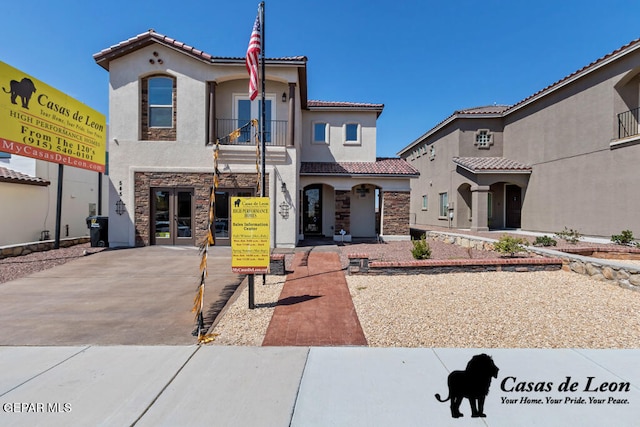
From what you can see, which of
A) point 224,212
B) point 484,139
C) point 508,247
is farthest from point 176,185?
point 484,139

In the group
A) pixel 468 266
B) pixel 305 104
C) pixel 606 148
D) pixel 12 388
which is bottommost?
pixel 12 388

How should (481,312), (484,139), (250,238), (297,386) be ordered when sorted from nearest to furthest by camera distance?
(297,386)
(481,312)
(250,238)
(484,139)

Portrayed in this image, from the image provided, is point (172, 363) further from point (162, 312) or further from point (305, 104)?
point (305, 104)

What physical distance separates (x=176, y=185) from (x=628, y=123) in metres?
18.8

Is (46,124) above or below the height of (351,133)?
below

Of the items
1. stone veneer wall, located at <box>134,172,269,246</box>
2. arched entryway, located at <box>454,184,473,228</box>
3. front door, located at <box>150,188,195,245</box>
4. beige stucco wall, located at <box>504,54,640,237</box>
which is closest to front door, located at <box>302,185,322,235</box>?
stone veneer wall, located at <box>134,172,269,246</box>

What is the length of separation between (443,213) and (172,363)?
20.9m

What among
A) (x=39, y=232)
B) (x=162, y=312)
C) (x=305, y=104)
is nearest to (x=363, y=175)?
(x=305, y=104)

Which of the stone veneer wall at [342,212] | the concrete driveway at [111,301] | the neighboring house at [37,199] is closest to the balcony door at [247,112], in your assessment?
the stone veneer wall at [342,212]

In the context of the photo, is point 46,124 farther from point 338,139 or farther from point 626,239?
point 626,239

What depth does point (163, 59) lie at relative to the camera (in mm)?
12367

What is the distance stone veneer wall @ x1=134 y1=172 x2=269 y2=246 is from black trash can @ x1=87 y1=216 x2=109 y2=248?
133cm

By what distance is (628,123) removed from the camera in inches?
492

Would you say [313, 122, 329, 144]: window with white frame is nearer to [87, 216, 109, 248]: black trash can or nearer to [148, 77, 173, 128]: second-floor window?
[148, 77, 173, 128]: second-floor window
